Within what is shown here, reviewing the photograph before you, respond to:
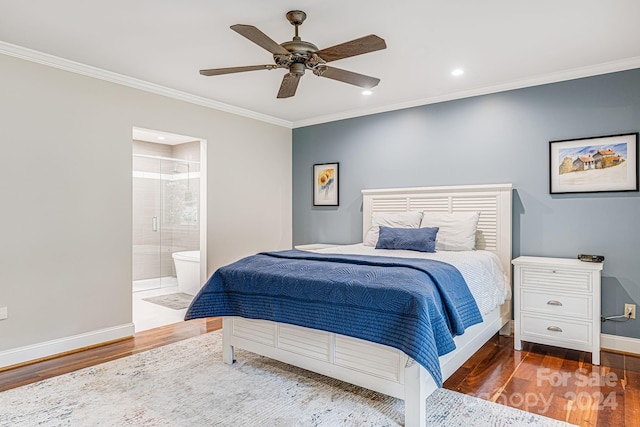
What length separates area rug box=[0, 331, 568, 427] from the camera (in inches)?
86.5

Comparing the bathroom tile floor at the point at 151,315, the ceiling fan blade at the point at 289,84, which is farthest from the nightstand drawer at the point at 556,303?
the bathroom tile floor at the point at 151,315

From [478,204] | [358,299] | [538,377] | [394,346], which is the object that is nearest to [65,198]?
[358,299]

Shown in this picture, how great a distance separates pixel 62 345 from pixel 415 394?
299 cm

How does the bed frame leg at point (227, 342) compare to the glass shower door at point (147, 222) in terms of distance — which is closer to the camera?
the bed frame leg at point (227, 342)

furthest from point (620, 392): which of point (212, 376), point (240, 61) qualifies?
point (240, 61)

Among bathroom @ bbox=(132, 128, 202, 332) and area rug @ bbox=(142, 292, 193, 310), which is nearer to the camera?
area rug @ bbox=(142, 292, 193, 310)

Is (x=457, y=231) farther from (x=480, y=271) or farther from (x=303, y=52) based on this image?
(x=303, y=52)

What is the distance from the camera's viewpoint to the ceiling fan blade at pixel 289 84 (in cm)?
277

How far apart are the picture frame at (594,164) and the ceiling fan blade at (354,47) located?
7.57 feet

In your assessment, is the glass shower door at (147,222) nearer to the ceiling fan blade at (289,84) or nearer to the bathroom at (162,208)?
the bathroom at (162,208)

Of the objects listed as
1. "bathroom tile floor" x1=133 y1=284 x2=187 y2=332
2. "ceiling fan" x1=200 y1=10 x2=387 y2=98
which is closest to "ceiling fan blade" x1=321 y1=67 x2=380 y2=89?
"ceiling fan" x1=200 y1=10 x2=387 y2=98

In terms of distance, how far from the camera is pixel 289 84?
2.89 m

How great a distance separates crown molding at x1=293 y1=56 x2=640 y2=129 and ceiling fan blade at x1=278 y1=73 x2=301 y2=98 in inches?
78.1

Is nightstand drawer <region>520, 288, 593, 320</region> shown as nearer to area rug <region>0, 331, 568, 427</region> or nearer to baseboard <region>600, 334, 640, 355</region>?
baseboard <region>600, 334, 640, 355</region>
